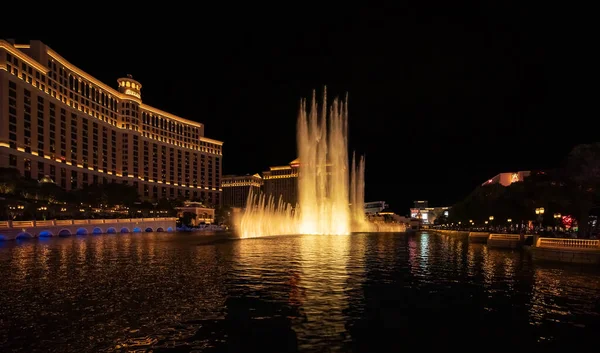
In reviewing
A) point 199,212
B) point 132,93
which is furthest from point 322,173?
point 132,93

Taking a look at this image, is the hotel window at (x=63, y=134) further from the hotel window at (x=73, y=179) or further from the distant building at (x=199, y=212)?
the distant building at (x=199, y=212)

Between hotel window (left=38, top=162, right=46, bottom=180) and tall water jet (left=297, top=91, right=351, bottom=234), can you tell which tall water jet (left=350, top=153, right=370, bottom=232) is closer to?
tall water jet (left=297, top=91, right=351, bottom=234)

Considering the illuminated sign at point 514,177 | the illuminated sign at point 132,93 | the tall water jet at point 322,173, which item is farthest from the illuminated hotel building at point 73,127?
the illuminated sign at point 514,177

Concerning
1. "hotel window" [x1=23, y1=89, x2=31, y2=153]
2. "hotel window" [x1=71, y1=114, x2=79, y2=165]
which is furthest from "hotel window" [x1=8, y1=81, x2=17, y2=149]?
"hotel window" [x1=71, y1=114, x2=79, y2=165]

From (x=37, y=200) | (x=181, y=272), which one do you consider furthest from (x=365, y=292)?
(x=37, y=200)

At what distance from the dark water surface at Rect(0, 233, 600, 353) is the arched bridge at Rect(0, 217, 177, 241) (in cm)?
4612

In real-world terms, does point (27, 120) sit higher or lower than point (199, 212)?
higher

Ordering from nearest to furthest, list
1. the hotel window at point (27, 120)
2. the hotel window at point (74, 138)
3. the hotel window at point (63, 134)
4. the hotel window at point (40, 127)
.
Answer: the hotel window at point (27, 120) < the hotel window at point (40, 127) < the hotel window at point (63, 134) < the hotel window at point (74, 138)

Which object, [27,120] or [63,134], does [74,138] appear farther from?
[27,120]

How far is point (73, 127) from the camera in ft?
465

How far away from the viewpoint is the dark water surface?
12.1 m

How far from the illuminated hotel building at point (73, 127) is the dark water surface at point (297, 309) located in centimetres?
10359

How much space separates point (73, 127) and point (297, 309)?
14902 centimetres

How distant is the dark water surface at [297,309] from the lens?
12078mm
